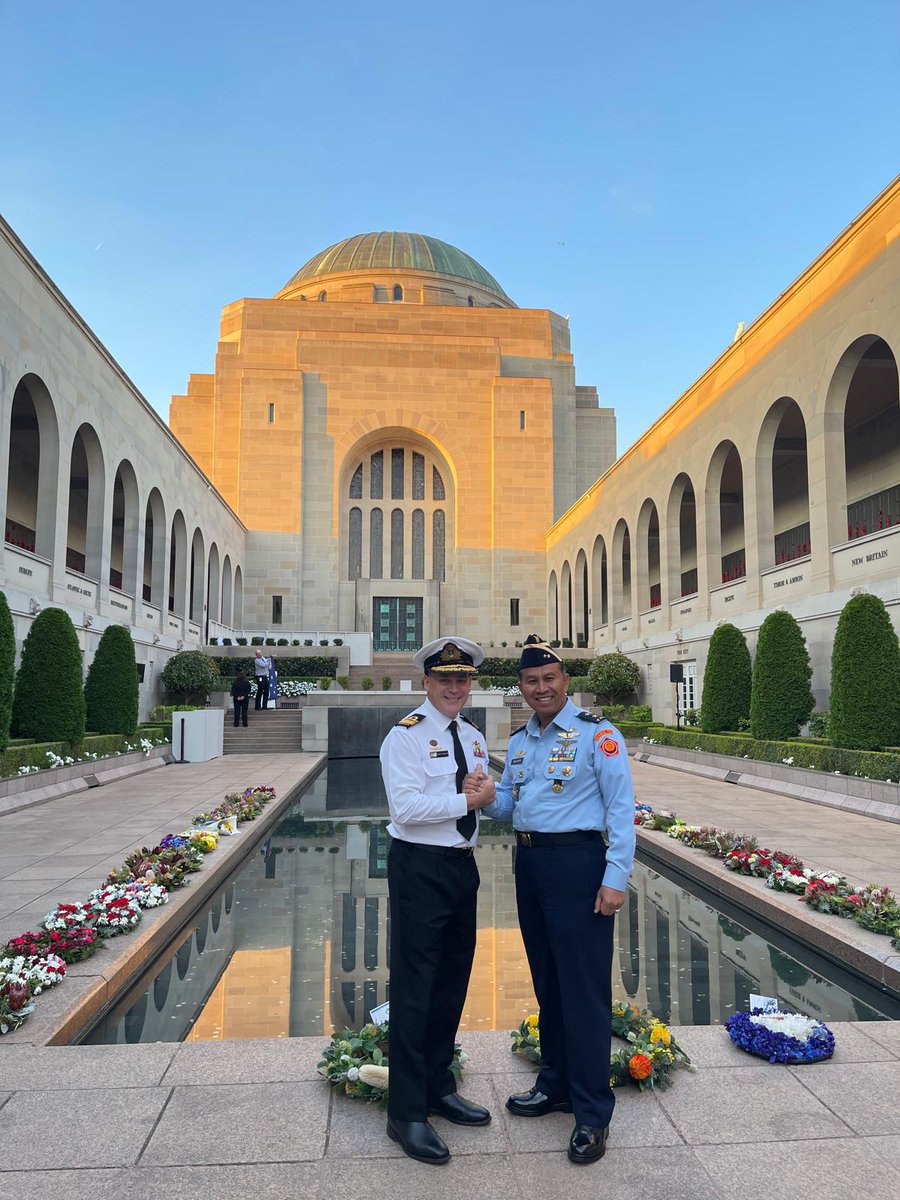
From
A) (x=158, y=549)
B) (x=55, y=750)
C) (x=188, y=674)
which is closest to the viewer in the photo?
(x=55, y=750)

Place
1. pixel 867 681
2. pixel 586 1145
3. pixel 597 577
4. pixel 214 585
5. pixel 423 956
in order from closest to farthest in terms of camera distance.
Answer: pixel 586 1145, pixel 423 956, pixel 867 681, pixel 214 585, pixel 597 577

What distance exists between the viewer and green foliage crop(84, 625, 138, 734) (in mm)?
16875

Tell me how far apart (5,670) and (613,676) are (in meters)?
17.2

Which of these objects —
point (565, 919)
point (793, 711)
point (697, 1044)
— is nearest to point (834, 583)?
point (793, 711)

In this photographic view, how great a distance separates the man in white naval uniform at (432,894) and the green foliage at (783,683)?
1281cm

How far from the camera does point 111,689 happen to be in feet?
55.7

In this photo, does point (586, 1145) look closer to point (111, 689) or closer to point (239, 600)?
point (111, 689)

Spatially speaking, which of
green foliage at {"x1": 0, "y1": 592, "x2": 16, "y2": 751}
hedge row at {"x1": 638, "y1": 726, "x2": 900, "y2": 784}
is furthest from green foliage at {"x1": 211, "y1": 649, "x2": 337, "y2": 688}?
green foliage at {"x1": 0, "y1": 592, "x2": 16, "y2": 751}

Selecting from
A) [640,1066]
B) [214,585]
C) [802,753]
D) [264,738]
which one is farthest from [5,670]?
[214,585]

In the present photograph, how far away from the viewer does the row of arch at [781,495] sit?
52.7 ft

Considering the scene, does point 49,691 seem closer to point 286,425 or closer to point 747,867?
point 747,867

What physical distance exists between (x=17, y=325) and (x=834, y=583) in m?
15.4

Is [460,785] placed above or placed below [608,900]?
above

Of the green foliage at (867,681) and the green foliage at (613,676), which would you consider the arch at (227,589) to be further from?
the green foliage at (867,681)
